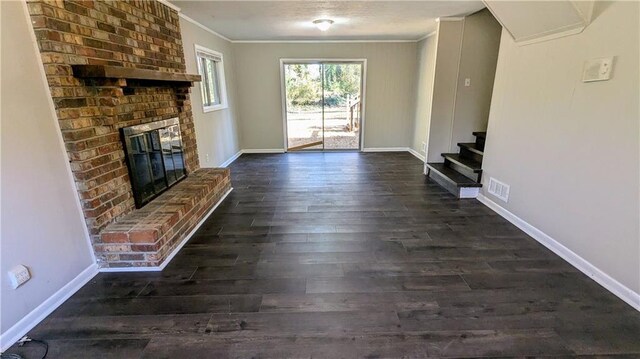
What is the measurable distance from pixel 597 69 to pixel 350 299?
2.38 metres

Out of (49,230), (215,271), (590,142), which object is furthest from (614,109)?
(49,230)

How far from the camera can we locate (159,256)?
7.65 feet

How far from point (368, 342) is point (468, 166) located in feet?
9.95

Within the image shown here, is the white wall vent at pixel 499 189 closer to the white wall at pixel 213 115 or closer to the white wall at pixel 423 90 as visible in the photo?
the white wall at pixel 423 90

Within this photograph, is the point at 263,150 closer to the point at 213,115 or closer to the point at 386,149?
the point at 213,115

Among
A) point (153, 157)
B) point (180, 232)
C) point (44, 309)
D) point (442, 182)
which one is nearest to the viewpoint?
point (44, 309)

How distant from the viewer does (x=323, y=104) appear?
21.5ft

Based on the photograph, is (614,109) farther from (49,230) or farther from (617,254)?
(49,230)

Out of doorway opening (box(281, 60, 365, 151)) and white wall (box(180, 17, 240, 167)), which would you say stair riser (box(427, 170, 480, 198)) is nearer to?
doorway opening (box(281, 60, 365, 151))

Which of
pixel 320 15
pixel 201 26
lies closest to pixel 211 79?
pixel 201 26

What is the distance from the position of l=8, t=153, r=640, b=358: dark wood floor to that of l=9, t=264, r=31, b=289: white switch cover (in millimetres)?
298

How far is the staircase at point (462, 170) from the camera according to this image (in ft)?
12.4

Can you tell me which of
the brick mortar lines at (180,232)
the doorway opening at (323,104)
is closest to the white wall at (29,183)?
the brick mortar lines at (180,232)

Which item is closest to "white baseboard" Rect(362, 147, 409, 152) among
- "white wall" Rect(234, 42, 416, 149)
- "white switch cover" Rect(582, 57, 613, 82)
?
"white wall" Rect(234, 42, 416, 149)
